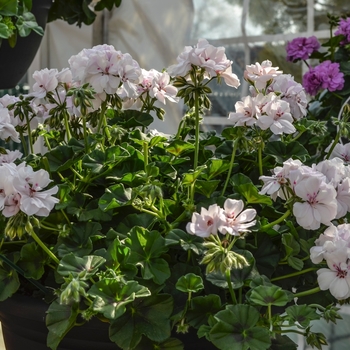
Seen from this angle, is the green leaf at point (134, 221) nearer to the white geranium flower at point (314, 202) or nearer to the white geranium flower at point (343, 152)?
the white geranium flower at point (314, 202)

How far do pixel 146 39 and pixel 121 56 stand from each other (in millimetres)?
1561

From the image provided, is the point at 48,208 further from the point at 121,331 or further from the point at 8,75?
the point at 8,75

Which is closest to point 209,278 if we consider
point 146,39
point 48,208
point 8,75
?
point 48,208

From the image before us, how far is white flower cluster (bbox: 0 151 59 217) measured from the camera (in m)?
0.47

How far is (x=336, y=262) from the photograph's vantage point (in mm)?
456

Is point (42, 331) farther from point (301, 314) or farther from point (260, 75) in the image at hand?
point (260, 75)

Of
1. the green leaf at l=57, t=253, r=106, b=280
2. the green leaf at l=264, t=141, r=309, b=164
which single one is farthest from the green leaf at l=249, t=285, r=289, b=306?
the green leaf at l=264, t=141, r=309, b=164

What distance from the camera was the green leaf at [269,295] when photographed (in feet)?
1.49

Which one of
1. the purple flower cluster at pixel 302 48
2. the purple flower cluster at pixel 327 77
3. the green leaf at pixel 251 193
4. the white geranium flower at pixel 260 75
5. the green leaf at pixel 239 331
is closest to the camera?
the green leaf at pixel 239 331

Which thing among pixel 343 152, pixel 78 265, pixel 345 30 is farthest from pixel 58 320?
pixel 345 30

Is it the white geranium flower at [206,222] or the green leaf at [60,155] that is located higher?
the white geranium flower at [206,222]

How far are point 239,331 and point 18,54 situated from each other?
0.62 metres

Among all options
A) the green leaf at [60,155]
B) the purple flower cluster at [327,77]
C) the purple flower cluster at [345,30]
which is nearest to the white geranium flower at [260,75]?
the green leaf at [60,155]

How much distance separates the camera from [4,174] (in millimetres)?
483
